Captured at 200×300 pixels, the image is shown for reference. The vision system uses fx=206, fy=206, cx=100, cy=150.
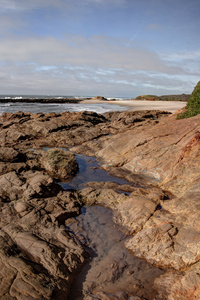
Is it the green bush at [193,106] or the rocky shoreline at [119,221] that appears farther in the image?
the green bush at [193,106]

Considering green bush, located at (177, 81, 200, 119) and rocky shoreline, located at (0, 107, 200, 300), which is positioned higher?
green bush, located at (177, 81, 200, 119)

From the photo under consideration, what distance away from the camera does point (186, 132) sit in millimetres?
10242

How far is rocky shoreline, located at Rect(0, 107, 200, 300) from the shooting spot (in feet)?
14.1

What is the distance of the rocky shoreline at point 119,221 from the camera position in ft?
14.1

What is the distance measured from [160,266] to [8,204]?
4861 mm

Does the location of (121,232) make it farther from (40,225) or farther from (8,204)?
(8,204)

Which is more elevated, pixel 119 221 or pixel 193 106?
pixel 193 106

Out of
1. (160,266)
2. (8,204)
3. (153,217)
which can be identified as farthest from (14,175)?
(160,266)

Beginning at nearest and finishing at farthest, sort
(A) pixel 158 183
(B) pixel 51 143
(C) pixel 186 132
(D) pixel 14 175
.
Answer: (D) pixel 14 175 → (A) pixel 158 183 → (C) pixel 186 132 → (B) pixel 51 143

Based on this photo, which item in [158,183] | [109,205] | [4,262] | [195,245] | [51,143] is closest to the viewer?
[4,262]

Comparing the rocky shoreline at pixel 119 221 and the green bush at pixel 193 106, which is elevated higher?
the green bush at pixel 193 106

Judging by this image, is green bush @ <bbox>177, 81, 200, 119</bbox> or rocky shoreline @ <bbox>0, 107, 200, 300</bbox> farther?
green bush @ <bbox>177, 81, 200, 119</bbox>

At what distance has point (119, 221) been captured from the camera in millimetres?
6656

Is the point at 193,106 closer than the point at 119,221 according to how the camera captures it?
No
